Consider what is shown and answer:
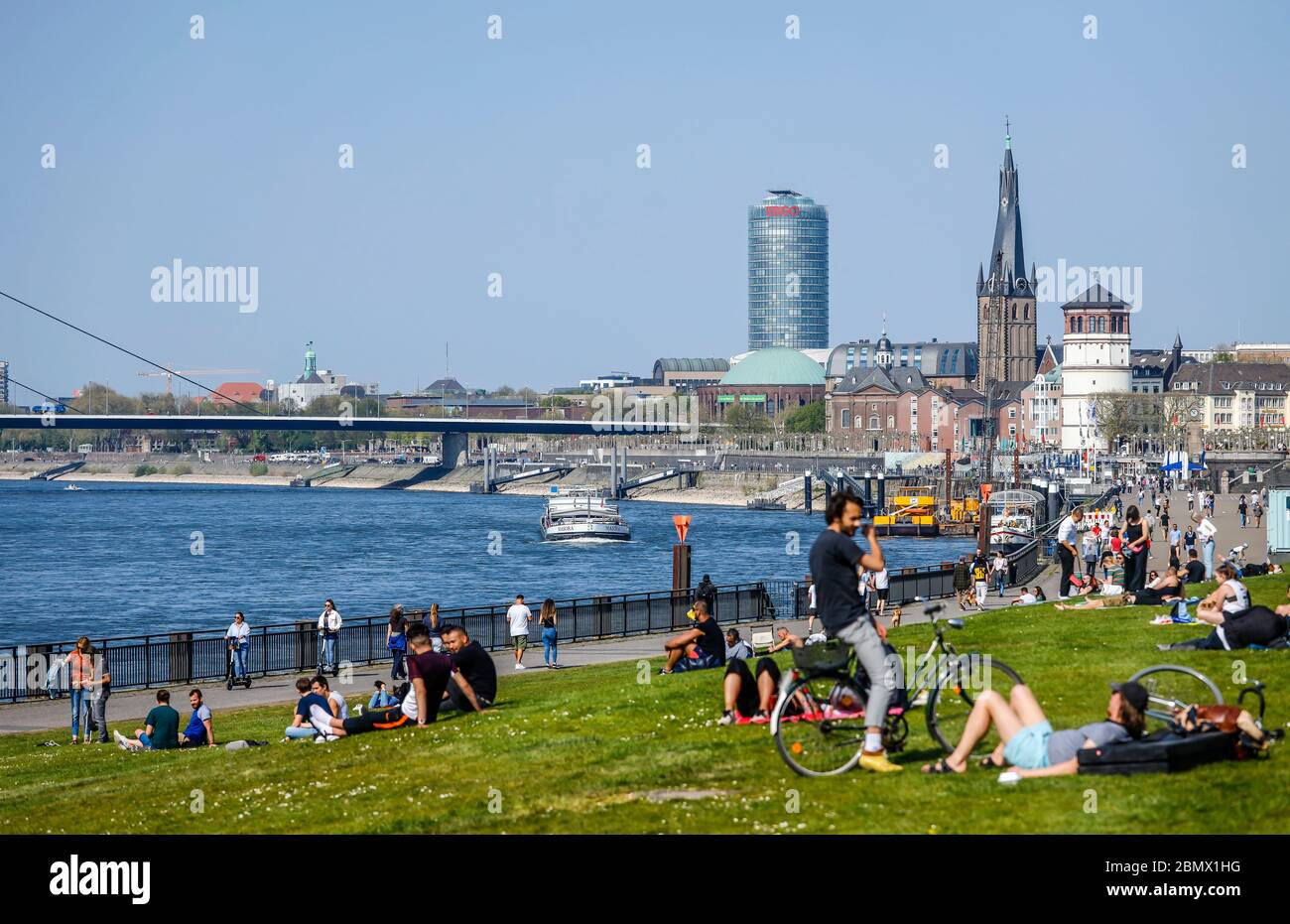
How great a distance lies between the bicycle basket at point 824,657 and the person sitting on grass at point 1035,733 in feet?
2.98

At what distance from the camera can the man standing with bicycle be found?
11.2 m

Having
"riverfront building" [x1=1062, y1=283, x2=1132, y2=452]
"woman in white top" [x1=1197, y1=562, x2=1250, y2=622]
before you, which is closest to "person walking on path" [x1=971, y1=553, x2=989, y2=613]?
"woman in white top" [x1=1197, y1=562, x2=1250, y2=622]

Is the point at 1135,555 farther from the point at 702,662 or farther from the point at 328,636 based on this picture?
the point at 328,636

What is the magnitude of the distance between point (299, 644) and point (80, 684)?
7.92 m

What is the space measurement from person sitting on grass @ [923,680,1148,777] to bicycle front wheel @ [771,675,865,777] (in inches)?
25.4

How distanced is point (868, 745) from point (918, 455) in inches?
6705

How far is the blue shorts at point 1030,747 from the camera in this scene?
1103cm

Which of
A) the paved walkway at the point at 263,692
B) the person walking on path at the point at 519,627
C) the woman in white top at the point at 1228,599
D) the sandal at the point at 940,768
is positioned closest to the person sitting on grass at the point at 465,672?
the paved walkway at the point at 263,692

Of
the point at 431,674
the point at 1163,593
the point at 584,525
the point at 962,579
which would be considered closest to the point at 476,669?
the point at 431,674

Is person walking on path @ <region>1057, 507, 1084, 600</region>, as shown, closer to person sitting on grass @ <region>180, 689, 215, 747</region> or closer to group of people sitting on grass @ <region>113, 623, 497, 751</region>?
group of people sitting on grass @ <region>113, 623, 497, 751</region>

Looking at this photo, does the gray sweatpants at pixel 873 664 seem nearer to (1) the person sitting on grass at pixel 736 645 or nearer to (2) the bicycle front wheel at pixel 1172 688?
(2) the bicycle front wheel at pixel 1172 688
